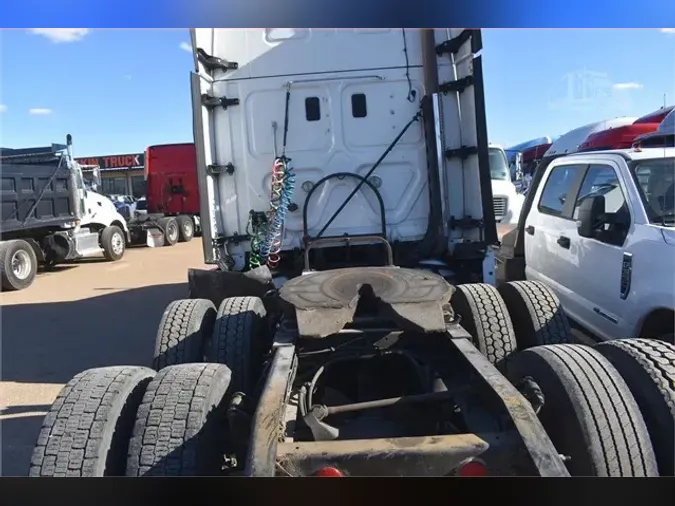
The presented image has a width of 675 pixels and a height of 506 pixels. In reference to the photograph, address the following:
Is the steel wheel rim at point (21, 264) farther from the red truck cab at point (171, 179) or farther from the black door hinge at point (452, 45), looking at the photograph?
the black door hinge at point (452, 45)

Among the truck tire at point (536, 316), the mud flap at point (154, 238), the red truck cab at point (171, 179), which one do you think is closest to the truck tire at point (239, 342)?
the truck tire at point (536, 316)

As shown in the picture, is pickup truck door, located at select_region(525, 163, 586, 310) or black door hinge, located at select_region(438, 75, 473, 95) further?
black door hinge, located at select_region(438, 75, 473, 95)

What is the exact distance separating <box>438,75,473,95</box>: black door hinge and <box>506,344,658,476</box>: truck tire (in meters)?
3.30

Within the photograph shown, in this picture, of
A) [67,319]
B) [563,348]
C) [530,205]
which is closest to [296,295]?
[563,348]

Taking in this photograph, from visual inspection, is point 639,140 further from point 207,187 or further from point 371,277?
point 207,187

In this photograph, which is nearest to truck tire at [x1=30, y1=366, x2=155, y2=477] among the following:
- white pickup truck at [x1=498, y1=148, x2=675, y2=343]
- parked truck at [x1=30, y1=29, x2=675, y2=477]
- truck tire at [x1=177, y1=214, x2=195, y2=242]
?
parked truck at [x1=30, y1=29, x2=675, y2=477]

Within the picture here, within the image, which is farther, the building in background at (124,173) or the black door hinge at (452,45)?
the building in background at (124,173)

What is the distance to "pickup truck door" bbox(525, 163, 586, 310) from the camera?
17.0 feet

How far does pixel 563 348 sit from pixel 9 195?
36.9 feet

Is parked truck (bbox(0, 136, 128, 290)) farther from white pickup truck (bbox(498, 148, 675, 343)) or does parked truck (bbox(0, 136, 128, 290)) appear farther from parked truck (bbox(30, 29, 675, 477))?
white pickup truck (bbox(498, 148, 675, 343))

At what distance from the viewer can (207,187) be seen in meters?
5.47

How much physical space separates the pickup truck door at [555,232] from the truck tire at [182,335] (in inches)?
124

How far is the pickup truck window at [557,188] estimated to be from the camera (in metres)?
5.45

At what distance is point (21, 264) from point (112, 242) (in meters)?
3.34
